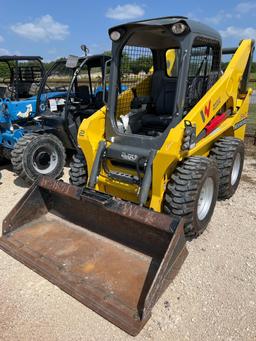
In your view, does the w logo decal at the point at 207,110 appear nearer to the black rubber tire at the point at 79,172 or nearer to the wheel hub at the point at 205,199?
the wheel hub at the point at 205,199

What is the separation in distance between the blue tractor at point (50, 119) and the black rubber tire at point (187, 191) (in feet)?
9.33

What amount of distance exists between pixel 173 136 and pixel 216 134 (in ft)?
3.55

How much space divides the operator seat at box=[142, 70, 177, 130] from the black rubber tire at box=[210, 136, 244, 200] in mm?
817

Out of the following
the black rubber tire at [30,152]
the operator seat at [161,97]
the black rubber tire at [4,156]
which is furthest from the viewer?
the black rubber tire at [4,156]

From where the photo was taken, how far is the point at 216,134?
4207 mm

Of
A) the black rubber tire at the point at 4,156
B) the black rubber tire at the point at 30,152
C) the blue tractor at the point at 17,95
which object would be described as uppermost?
the blue tractor at the point at 17,95

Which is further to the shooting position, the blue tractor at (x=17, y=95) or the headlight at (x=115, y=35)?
the blue tractor at (x=17, y=95)

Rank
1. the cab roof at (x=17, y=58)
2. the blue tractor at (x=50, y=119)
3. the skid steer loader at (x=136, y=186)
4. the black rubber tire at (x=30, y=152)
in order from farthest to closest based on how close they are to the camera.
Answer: the cab roof at (x=17, y=58)
the blue tractor at (x=50, y=119)
the black rubber tire at (x=30, y=152)
the skid steer loader at (x=136, y=186)

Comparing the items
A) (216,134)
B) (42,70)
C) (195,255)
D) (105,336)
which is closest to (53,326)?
(105,336)

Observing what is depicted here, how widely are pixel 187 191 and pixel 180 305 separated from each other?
1.09m

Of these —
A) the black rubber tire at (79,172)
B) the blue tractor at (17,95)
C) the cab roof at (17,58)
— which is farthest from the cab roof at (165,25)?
A: the cab roof at (17,58)

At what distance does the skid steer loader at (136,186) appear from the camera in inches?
114

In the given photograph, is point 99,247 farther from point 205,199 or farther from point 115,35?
point 115,35

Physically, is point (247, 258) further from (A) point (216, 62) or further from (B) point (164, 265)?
(A) point (216, 62)
